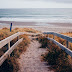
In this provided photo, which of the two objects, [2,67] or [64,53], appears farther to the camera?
[64,53]

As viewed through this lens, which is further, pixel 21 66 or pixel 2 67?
pixel 21 66

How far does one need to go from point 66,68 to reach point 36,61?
158cm

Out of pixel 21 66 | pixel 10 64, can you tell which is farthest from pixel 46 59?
pixel 10 64

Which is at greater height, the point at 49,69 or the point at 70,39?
the point at 70,39

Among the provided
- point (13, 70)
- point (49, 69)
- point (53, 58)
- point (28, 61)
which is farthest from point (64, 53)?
point (13, 70)

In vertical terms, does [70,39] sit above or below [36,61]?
above

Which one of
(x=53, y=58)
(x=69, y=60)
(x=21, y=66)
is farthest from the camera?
(x=53, y=58)

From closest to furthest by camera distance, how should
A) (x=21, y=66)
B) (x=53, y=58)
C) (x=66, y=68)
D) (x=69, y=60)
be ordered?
(x=66, y=68) → (x=69, y=60) → (x=21, y=66) → (x=53, y=58)

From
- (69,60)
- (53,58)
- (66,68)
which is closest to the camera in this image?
(66,68)

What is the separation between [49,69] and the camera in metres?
4.79

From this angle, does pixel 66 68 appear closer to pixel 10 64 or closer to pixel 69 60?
pixel 69 60

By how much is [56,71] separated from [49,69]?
1.19 feet

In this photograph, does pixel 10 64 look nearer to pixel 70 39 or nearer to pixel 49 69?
pixel 49 69

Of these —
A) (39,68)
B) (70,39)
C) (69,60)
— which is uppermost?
(70,39)
